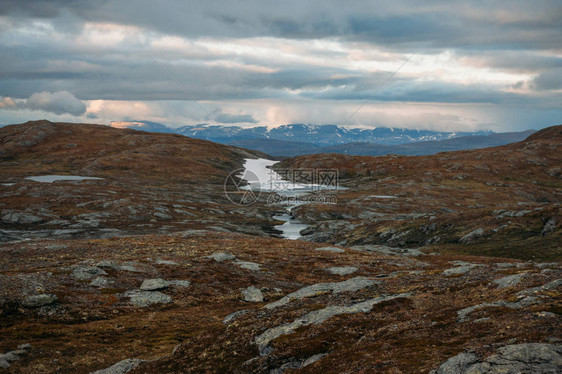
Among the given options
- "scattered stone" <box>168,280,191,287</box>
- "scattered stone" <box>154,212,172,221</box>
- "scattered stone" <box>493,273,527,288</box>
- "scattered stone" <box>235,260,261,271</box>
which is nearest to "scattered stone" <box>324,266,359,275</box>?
"scattered stone" <box>235,260,261,271</box>

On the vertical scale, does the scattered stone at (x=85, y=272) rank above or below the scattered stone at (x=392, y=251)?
above

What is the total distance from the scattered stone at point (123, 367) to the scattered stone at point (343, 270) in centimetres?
3230

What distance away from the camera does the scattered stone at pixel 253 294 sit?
4131cm

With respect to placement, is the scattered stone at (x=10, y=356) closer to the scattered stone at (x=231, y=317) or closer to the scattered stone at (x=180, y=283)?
the scattered stone at (x=231, y=317)

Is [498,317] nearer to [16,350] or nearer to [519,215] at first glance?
[16,350]

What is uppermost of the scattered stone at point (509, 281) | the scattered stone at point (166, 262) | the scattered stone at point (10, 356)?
the scattered stone at point (509, 281)

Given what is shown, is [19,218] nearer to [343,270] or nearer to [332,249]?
[332,249]

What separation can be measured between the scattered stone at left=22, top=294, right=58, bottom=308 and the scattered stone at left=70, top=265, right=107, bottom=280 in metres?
7.37

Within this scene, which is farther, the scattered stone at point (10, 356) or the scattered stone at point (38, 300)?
the scattered stone at point (38, 300)

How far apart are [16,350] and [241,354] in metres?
15.7

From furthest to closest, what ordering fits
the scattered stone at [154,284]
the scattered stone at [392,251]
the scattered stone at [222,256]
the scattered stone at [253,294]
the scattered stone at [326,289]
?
the scattered stone at [392,251]
the scattered stone at [222,256]
the scattered stone at [154,284]
the scattered stone at [253,294]
the scattered stone at [326,289]

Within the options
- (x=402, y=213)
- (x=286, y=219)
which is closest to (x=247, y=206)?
(x=286, y=219)

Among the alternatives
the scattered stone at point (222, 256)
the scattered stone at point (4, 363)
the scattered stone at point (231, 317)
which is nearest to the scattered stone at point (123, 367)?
the scattered stone at point (4, 363)

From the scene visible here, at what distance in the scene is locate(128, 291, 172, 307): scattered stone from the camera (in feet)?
127
